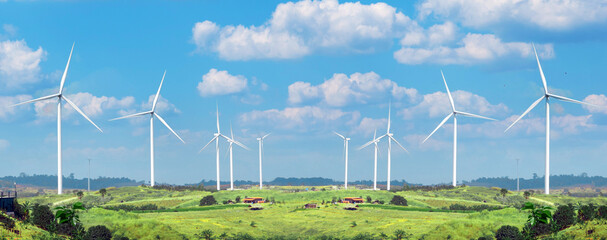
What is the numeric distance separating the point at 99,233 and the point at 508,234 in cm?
5123

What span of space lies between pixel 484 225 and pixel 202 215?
4587cm

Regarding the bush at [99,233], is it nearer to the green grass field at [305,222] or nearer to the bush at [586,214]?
the green grass field at [305,222]

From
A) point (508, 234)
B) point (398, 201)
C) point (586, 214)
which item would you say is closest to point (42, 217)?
point (508, 234)

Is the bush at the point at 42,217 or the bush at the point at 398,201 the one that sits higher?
the bush at the point at 42,217

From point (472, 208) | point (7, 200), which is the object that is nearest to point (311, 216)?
point (7, 200)

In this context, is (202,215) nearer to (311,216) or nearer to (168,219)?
(168,219)

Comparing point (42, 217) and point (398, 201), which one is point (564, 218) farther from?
point (42, 217)

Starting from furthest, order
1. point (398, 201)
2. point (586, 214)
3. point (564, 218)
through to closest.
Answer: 1. point (398, 201)
2. point (586, 214)
3. point (564, 218)

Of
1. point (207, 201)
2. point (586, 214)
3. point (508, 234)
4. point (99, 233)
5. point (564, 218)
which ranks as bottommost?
point (207, 201)

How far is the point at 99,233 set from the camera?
77.0m

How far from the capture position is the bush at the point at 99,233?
250 ft

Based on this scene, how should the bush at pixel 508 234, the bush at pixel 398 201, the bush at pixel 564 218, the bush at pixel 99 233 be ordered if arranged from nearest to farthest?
the bush at pixel 99 233 < the bush at pixel 508 234 < the bush at pixel 564 218 < the bush at pixel 398 201

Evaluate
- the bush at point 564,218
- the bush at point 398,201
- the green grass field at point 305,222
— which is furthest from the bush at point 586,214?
the bush at point 398,201

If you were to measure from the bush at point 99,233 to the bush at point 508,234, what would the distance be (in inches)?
1932
